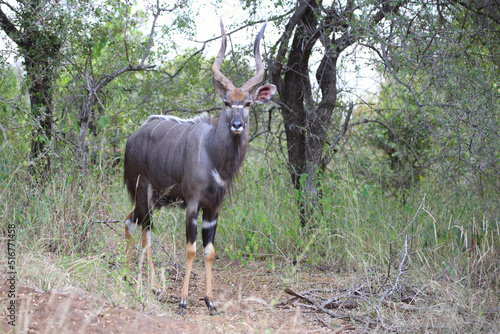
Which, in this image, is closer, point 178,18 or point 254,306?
point 254,306

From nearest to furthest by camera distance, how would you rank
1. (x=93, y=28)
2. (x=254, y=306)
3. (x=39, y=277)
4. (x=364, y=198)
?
(x=39, y=277) → (x=254, y=306) → (x=93, y=28) → (x=364, y=198)

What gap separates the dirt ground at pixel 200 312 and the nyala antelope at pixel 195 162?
0.33 metres

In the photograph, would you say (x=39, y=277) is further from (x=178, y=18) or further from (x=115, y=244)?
(x=178, y=18)

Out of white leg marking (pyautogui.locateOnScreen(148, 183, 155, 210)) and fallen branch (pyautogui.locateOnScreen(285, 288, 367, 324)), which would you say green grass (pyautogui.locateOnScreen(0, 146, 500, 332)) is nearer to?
fallen branch (pyautogui.locateOnScreen(285, 288, 367, 324))

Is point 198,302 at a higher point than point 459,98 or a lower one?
lower

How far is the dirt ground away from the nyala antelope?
33cm

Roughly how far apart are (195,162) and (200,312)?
1153 millimetres

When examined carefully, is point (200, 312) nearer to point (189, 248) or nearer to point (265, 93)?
point (189, 248)

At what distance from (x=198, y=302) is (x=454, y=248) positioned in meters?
2.30

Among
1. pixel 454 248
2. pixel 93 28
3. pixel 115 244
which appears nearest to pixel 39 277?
pixel 115 244

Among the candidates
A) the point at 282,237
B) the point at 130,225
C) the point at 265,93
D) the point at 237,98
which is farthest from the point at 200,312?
the point at 265,93

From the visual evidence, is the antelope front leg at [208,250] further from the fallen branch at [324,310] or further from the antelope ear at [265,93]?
the antelope ear at [265,93]

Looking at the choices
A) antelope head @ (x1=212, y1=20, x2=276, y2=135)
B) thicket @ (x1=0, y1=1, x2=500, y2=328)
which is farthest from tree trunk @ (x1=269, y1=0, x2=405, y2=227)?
antelope head @ (x1=212, y1=20, x2=276, y2=135)

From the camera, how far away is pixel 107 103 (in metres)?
5.71
